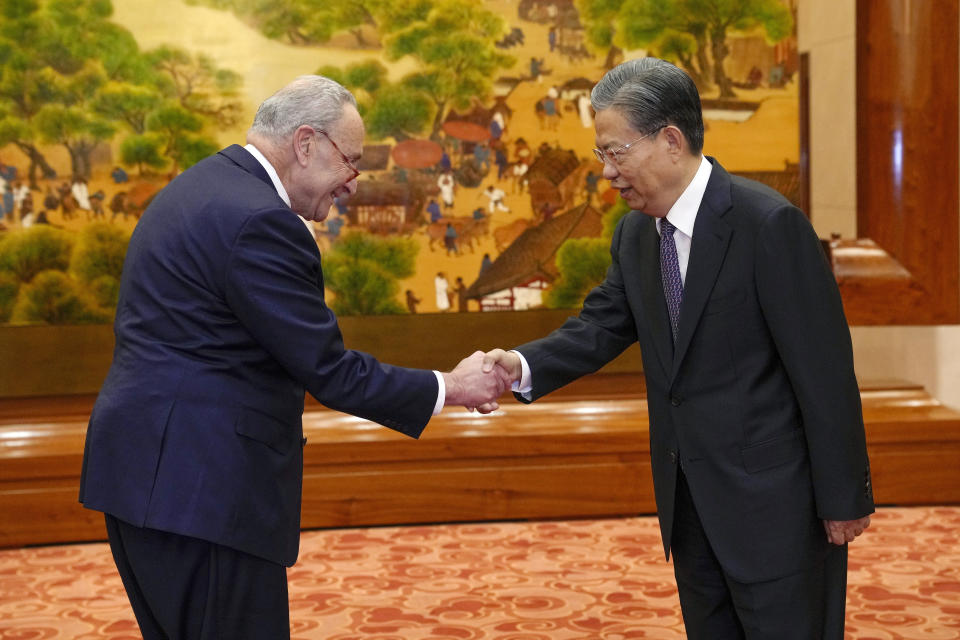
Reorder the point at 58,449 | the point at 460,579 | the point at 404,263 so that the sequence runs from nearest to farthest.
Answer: the point at 460,579 < the point at 58,449 < the point at 404,263

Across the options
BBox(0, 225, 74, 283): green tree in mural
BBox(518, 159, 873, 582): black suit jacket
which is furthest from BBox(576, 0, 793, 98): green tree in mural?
BBox(518, 159, 873, 582): black suit jacket

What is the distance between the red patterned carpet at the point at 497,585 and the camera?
4109 mm

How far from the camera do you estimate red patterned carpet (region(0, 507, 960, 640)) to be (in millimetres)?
4109

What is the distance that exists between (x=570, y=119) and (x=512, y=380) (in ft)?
11.0

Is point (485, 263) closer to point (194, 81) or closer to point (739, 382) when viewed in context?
point (194, 81)

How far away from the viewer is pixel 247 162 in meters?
2.53

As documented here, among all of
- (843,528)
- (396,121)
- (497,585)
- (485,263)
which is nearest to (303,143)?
(843,528)

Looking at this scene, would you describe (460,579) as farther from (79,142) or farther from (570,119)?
(79,142)

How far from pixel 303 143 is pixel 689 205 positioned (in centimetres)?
101

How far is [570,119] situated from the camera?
6.15 metres

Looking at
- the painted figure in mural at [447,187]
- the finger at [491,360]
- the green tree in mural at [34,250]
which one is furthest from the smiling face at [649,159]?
the green tree in mural at [34,250]

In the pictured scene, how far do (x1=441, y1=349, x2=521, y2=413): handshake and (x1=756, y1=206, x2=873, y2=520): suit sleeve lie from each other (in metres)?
0.94

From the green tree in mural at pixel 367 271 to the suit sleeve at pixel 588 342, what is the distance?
3049 mm

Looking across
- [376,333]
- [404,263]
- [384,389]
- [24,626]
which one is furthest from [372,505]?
[384,389]
